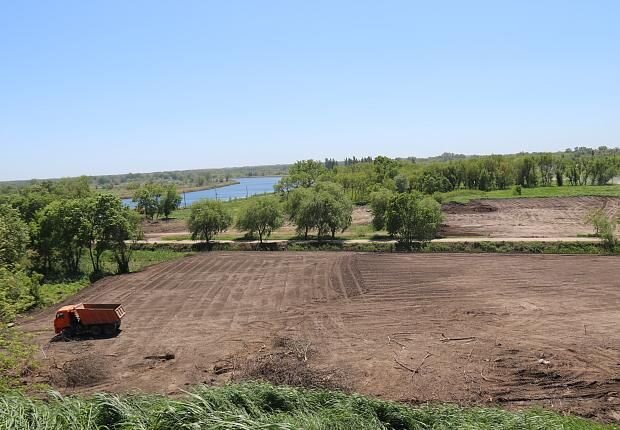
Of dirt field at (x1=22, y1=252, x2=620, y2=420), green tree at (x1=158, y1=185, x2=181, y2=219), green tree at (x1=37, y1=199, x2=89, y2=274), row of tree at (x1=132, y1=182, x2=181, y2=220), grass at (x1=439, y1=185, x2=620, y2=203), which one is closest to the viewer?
dirt field at (x1=22, y1=252, x2=620, y2=420)

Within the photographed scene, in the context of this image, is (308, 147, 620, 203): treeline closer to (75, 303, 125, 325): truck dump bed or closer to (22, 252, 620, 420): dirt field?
(22, 252, 620, 420): dirt field

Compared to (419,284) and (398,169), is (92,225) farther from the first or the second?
(398,169)

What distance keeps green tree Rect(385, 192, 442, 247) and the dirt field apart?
8.69m

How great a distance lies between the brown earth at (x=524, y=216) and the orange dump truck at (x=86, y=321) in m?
41.4

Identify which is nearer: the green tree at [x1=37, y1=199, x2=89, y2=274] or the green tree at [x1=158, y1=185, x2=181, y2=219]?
the green tree at [x1=37, y1=199, x2=89, y2=274]

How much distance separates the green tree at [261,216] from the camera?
179 feet

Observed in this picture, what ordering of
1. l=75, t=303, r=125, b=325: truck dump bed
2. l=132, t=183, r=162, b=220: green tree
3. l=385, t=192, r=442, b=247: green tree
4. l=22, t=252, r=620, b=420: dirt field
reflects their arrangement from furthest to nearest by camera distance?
l=132, t=183, r=162, b=220: green tree → l=385, t=192, r=442, b=247: green tree → l=75, t=303, r=125, b=325: truck dump bed → l=22, t=252, r=620, b=420: dirt field

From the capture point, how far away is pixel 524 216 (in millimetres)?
67000

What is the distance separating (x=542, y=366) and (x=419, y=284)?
1422cm

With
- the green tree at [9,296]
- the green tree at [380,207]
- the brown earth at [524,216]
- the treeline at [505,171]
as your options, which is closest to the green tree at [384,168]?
the treeline at [505,171]

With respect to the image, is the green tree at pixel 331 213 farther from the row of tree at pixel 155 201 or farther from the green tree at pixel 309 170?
the row of tree at pixel 155 201

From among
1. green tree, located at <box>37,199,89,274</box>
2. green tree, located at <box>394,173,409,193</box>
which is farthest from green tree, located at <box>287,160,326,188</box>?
green tree, located at <box>37,199,89,274</box>

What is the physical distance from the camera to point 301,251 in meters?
50.5

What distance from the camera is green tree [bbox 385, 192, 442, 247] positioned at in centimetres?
4894
